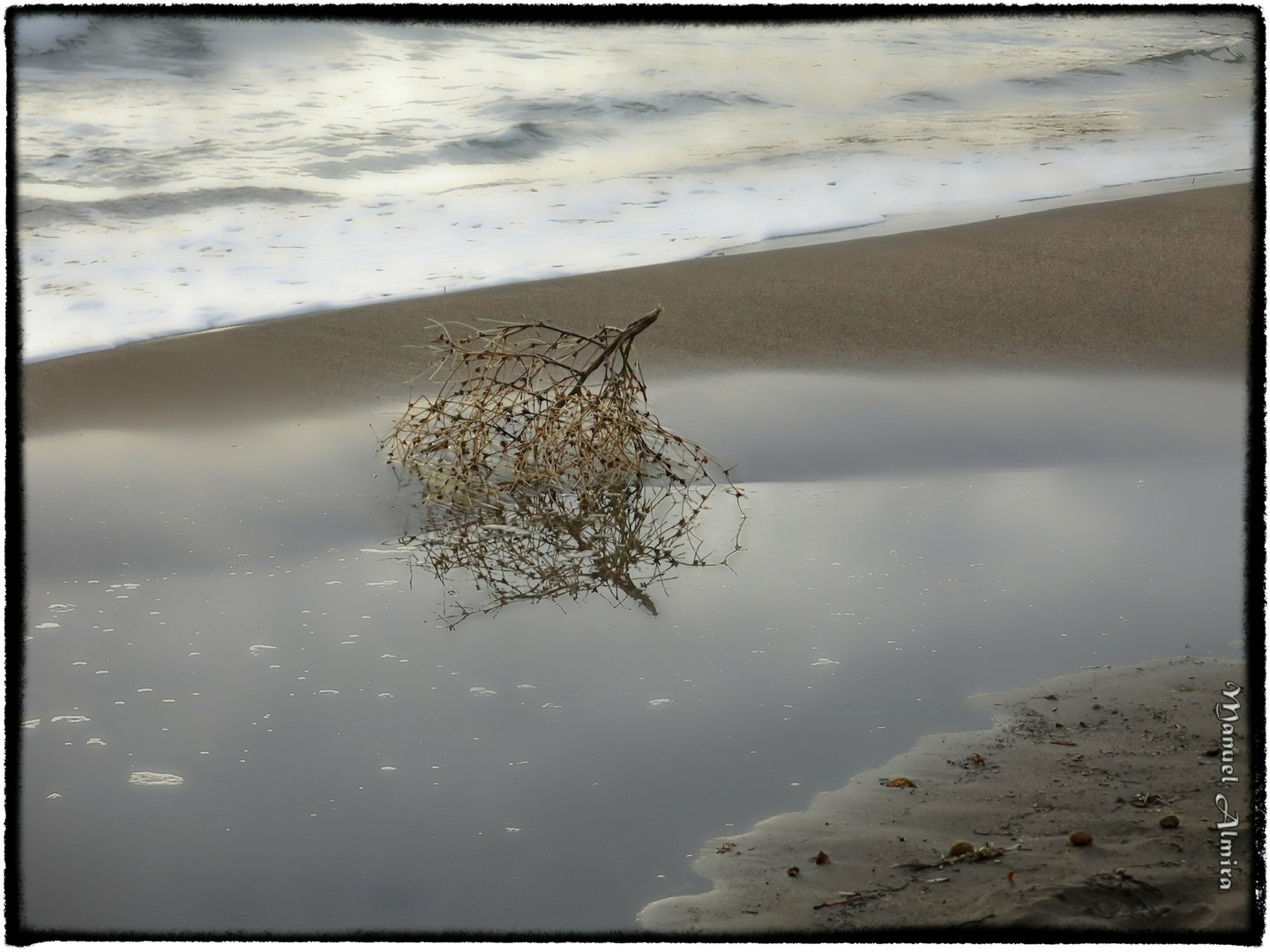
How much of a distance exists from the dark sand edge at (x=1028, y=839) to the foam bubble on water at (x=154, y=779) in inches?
42.9

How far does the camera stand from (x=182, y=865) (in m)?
2.33

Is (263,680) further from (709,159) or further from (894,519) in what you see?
(709,159)

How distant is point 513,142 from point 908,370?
22.9ft

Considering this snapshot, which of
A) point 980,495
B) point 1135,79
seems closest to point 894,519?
point 980,495

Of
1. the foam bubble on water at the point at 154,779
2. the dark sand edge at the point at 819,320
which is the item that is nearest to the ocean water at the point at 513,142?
the dark sand edge at the point at 819,320

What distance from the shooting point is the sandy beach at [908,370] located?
2182 mm

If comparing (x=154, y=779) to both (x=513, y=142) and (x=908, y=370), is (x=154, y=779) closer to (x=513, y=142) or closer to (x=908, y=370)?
(x=908, y=370)

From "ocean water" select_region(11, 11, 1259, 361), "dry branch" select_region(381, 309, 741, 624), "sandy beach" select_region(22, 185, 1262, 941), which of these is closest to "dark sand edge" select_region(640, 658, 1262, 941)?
"sandy beach" select_region(22, 185, 1262, 941)

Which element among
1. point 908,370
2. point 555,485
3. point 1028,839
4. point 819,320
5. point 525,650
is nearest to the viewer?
point 1028,839

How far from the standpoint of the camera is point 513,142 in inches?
447

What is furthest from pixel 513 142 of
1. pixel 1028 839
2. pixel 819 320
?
pixel 1028 839

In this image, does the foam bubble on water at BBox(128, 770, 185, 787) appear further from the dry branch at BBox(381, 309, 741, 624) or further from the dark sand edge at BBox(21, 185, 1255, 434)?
the dark sand edge at BBox(21, 185, 1255, 434)

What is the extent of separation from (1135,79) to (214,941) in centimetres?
1416

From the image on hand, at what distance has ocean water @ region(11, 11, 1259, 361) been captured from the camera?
7.54 metres
